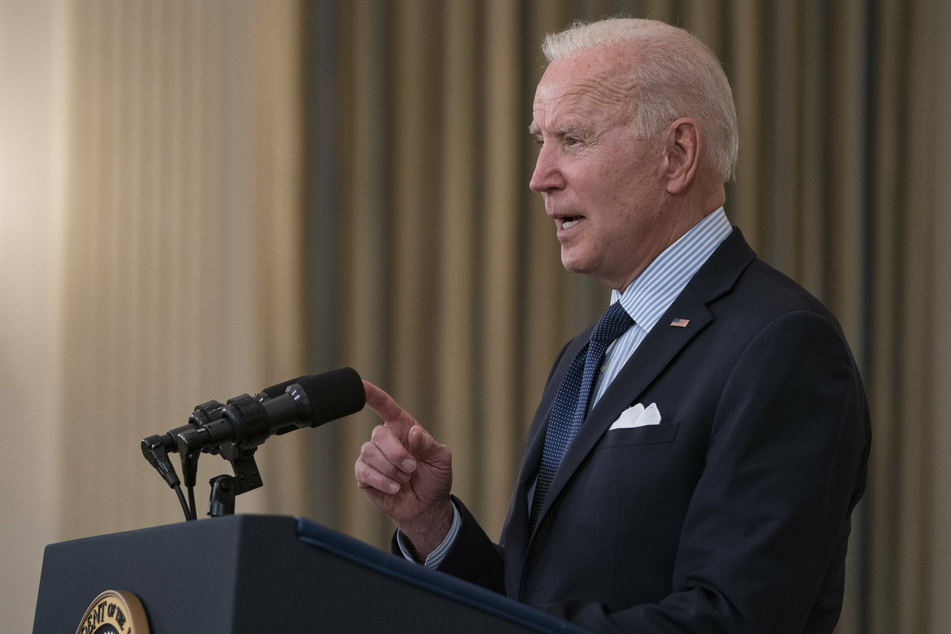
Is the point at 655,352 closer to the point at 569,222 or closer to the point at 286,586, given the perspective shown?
the point at 569,222

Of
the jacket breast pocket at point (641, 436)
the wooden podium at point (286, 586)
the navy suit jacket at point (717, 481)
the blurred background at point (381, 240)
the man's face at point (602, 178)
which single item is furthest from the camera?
the blurred background at point (381, 240)

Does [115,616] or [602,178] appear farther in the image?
[602,178]

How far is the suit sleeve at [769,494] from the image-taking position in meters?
1.13

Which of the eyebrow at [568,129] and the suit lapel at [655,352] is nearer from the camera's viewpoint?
the suit lapel at [655,352]

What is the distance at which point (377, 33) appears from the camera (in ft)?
10.1

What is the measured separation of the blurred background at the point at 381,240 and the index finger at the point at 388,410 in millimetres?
1313

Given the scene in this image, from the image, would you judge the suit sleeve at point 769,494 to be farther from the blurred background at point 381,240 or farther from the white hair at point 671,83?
the blurred background at point 381,240

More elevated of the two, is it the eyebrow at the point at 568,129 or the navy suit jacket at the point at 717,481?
the eyebrow at the point at 568,129

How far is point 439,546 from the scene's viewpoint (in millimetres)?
1690

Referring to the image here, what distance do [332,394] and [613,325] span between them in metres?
0.60

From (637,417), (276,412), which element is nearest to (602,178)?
(637,417)

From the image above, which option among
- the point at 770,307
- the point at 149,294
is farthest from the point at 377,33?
the point at 770,307

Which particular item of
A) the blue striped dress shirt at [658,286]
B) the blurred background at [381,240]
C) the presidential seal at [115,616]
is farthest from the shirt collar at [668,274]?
the blurred background at [381,240]

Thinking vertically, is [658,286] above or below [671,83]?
below
